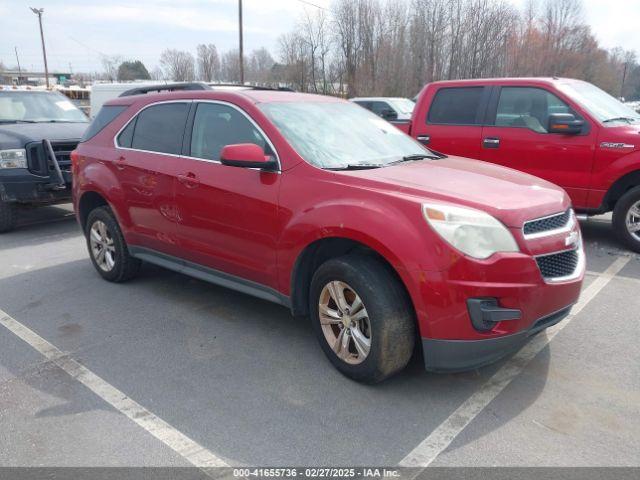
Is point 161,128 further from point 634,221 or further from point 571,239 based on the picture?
point 634,221

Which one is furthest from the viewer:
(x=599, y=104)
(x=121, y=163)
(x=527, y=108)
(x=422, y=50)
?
(x=422, y=50)

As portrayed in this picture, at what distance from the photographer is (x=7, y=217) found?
7664 millimetres

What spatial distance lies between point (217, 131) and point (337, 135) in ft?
3.20

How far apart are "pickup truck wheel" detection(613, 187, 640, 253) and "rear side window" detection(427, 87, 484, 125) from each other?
2054 millimetres

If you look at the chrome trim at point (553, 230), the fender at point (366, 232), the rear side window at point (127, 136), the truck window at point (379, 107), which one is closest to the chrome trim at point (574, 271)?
the chrome trim at point (553, 230)

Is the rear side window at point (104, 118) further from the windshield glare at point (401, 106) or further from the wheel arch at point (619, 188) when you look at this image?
the windshield glare at point (401, 106)

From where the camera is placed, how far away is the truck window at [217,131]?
398 cm

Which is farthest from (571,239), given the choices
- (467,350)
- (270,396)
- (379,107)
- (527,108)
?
(379,107)

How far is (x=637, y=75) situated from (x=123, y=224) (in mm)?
102936

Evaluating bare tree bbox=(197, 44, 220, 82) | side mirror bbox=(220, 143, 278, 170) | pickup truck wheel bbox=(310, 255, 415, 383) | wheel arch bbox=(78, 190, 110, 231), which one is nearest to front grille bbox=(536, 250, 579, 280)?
pickup truck wheel bbox=(310, 255, 415, 383)

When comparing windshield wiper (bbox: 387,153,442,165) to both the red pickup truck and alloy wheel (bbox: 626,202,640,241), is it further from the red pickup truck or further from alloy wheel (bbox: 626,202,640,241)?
alloy wheel (bbox: 626,202,640,241)

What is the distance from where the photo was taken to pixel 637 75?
88.0 meters

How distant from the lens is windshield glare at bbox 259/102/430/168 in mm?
3756

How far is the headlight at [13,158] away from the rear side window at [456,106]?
19.1 ft
